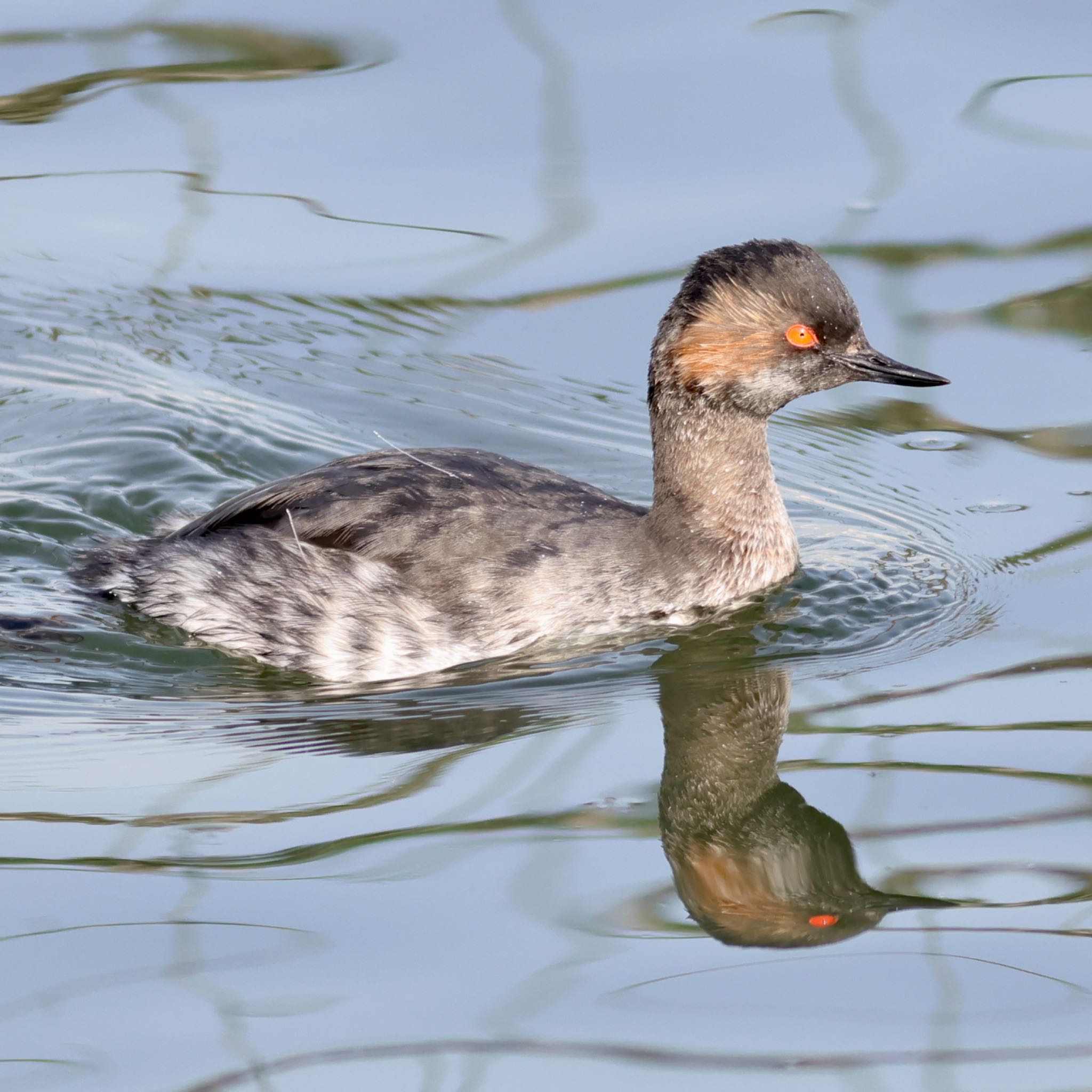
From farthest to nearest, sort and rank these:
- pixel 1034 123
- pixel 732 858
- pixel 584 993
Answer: pixel 1034 123 < pixel 732 858 < pixel 584 993

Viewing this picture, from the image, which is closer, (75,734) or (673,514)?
(75,734)

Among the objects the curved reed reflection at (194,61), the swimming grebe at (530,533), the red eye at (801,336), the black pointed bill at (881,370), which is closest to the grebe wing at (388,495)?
the swimming grebe at (530,533)

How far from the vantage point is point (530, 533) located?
6441 millimetres

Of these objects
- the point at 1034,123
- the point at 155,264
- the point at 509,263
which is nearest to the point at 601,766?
the point at 509,263

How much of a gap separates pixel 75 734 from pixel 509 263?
409cm

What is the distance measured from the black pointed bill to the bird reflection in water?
1.24 metres

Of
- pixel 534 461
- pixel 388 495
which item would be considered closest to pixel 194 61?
pixel 534 461

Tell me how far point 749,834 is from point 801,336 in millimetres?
2214

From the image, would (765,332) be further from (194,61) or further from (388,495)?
(194,61)

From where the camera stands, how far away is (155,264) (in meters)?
9.16

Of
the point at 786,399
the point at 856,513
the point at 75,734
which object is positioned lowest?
the point at 75,734

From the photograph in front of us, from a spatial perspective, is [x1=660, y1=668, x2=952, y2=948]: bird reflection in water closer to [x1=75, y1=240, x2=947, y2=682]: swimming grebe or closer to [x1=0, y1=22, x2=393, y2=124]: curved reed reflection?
[x1=75, y1=240, x2=947, y2=682]: swimming grebe

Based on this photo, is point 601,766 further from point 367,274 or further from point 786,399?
point 367,274

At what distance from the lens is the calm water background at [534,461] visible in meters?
4.11
